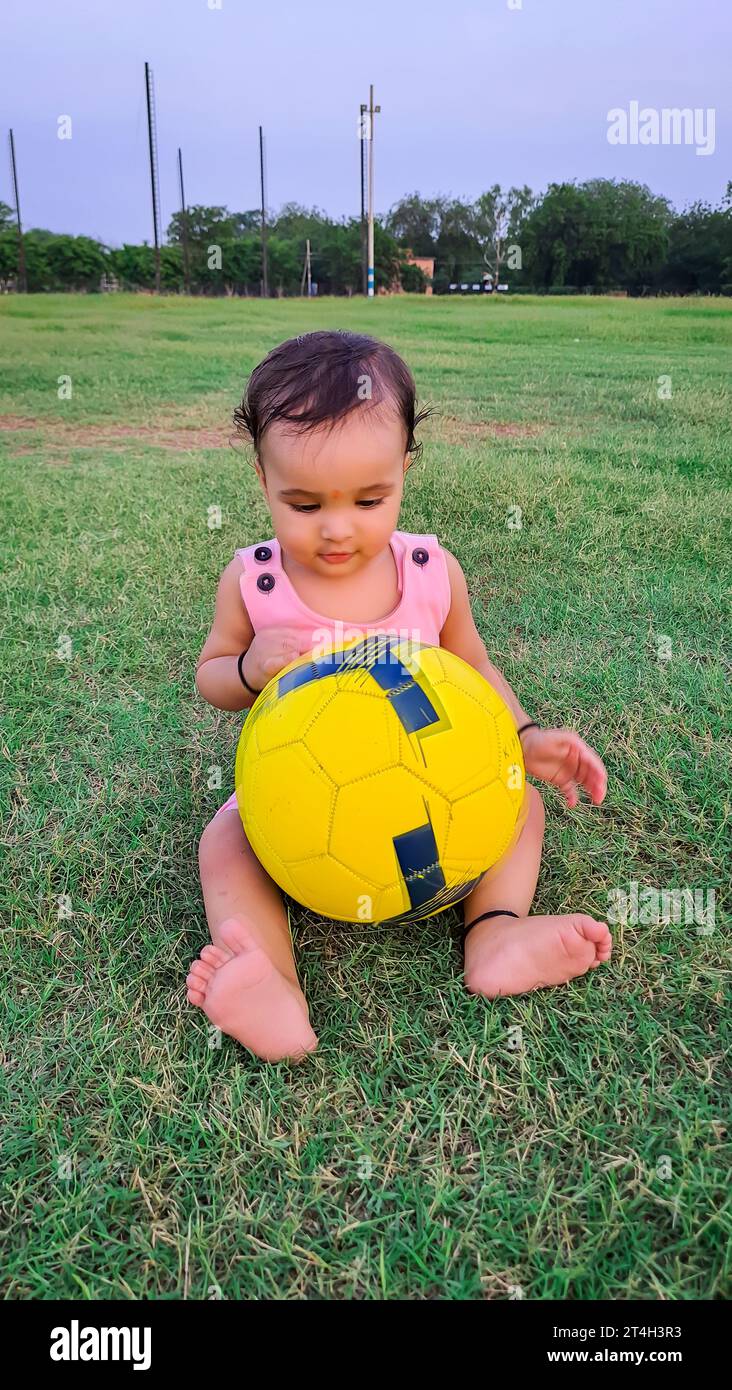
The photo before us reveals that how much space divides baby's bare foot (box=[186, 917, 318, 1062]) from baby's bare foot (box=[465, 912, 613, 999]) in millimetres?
323

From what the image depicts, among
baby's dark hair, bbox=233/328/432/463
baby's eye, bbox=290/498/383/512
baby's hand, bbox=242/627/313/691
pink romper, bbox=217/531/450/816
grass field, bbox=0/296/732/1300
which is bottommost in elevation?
grass field, bbox=0/296/732/1300

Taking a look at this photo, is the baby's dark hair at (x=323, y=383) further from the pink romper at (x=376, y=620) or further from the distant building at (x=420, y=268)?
the distant building at (x=420, y=268)

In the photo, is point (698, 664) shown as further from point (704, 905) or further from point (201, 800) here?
point (201, 800)

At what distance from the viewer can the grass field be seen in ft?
3.80

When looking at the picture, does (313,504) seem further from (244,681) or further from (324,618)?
(244,681)

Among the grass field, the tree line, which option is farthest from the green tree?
the grass field

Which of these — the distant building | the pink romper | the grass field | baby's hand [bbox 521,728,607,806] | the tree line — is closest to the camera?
the grass field

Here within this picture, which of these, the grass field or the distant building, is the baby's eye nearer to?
the grass field

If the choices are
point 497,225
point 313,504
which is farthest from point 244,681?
point 497,225

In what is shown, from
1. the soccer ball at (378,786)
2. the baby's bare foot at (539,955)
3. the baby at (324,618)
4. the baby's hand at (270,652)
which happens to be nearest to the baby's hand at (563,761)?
the baby at (324,618)

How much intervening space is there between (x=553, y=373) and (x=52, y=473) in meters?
6.05

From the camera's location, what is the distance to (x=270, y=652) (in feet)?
5.75
